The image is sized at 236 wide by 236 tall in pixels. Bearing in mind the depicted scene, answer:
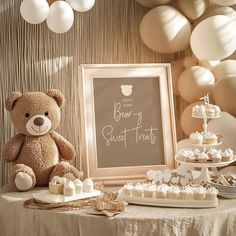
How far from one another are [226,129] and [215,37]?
0.35 m

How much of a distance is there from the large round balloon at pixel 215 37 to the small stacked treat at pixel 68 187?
2.24ft

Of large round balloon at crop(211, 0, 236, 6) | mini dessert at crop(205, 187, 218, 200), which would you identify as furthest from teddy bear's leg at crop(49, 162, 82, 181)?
large round balloon at crop(211, 0, 236, 6)

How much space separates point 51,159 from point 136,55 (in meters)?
0.62

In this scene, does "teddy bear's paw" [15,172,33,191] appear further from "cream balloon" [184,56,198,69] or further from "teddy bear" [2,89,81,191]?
"cream balloon" [184,56,198,69]

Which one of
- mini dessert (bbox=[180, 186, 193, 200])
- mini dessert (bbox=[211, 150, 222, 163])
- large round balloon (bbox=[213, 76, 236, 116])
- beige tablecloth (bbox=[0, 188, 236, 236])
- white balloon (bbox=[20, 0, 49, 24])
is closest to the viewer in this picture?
beige tablecloth (bbox=[0, 188, 236, 236])

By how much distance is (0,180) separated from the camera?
1.83 m

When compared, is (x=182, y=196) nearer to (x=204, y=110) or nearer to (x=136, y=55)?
(x=204, y=110)

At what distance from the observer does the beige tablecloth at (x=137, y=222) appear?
1248 mm

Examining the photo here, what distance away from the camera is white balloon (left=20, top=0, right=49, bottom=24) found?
5.15ft

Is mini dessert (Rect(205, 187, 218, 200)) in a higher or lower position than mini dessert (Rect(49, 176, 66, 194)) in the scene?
lower

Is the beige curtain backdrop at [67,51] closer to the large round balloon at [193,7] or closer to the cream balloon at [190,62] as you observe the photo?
the cream balloon at [190,62]

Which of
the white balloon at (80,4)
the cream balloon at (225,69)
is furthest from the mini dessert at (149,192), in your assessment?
the white balloon at (80,4)

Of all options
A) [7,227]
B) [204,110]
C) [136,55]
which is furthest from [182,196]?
[136,55]

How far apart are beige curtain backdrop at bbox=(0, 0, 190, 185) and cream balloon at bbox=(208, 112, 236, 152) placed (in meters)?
0.27
